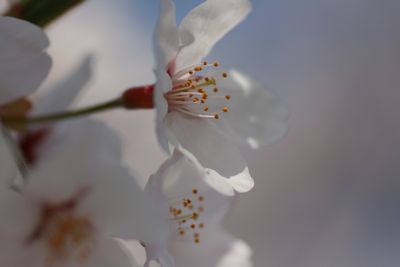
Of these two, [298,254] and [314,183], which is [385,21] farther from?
[298,254]

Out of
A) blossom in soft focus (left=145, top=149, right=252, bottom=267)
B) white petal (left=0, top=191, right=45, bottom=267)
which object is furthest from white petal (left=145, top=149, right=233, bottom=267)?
white petal (left=0, top=191, right=45, bottom=267)

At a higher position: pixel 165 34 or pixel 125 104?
pixel 165 34

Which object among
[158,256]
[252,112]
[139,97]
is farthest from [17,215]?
[252,112]

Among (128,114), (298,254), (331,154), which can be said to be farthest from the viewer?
(331,154)

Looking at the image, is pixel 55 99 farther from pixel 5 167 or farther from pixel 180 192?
pixel 5 167

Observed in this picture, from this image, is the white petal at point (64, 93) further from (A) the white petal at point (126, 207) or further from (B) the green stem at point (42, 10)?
(A) the white petal at point (126, 207)

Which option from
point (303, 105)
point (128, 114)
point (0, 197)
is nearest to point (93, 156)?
point (0, 197)

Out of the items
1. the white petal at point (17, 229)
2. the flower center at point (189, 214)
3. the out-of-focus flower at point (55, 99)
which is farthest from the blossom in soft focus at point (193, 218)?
the out-of-focus flower at point (55, 99)
